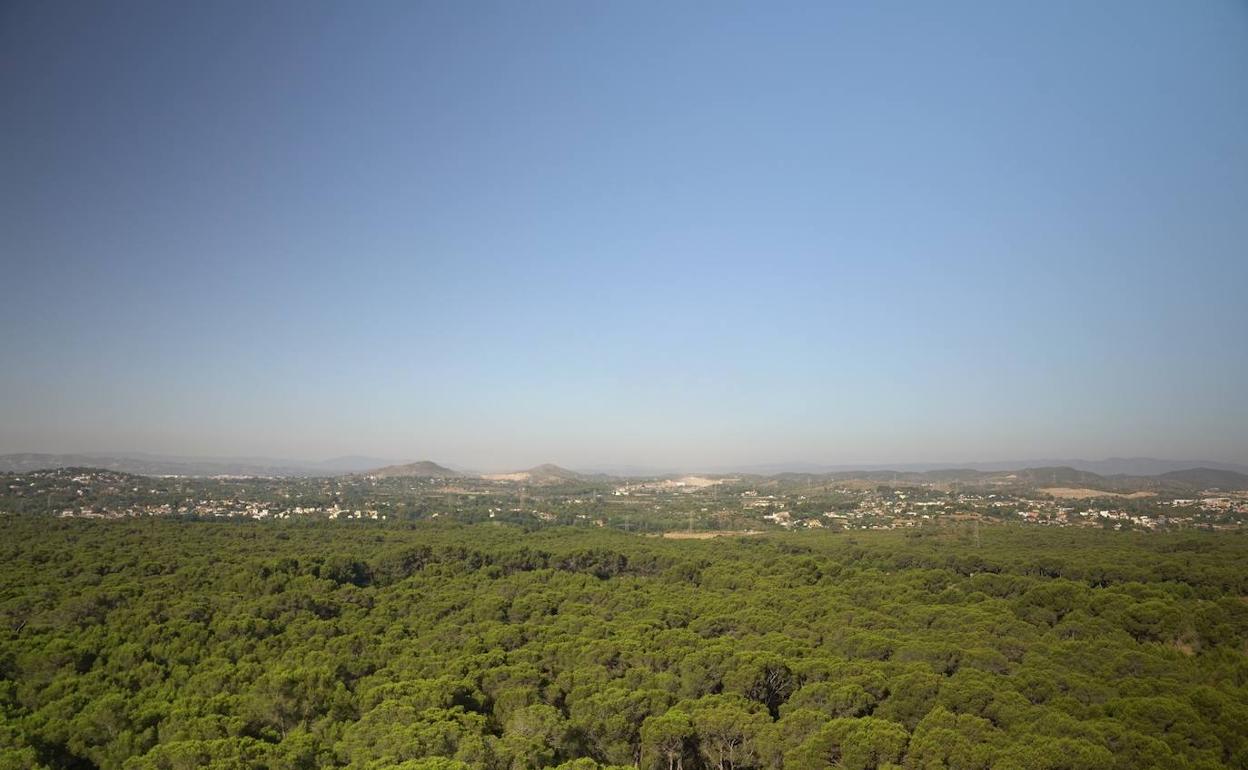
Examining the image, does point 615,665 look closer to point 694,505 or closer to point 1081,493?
point 694,505

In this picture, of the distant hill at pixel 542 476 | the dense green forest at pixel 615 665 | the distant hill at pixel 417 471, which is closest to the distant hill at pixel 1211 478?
the dense green forest at pixel 615 665

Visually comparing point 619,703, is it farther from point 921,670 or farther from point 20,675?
point 20,675

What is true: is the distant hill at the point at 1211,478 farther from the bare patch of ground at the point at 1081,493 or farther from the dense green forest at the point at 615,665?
the dense green forest at the point at 615,665

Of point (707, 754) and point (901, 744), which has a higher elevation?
point (901, 744)

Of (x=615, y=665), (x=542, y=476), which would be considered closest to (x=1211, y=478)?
(x=615, y=665)

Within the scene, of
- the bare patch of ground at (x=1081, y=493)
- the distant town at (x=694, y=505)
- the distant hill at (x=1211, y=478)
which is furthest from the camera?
the bare patch of ground at (x=1081, y=493)

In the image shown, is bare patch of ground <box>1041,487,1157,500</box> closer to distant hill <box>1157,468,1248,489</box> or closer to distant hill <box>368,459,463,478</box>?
distant hill <box>1157,468,1248,489</box>

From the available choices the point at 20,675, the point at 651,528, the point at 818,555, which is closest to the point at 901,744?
the point at 20,675

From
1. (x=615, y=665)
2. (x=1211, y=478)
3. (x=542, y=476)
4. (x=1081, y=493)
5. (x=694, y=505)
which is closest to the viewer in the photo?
(x=615, y=665)

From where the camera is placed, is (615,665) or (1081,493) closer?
(615,665)
